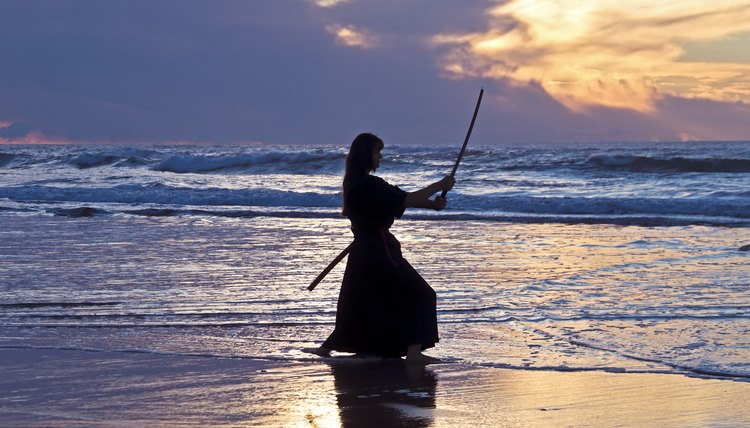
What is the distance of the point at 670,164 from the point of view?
31.8 meters

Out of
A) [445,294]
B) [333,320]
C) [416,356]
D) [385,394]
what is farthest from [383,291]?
[445,294]

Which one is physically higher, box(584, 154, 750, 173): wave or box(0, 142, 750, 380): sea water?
box(584, 154, 750, 173): wave

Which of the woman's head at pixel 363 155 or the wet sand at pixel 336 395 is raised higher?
the woman's head at pixel 363 155

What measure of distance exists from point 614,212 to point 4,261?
41.1 ft

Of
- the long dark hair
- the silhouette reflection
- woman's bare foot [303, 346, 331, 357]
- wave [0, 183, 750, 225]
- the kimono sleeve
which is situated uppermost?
the long dark hair

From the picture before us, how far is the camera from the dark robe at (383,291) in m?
5.66

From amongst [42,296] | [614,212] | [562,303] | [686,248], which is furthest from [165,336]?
[614,212]

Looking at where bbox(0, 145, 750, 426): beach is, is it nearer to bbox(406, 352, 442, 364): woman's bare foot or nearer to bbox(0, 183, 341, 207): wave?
bbox(406, 352, 442, 364): woman's bare foot

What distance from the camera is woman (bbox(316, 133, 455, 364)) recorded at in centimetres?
560

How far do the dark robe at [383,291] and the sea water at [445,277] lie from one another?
1.25 ft

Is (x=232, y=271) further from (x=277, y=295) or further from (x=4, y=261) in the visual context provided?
(x=4, y=261)

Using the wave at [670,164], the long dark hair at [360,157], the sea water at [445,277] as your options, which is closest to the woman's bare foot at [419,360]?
the sea water at [445,277]

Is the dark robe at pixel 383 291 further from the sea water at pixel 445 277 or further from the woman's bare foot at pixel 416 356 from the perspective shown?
the sea water at pixel 445 277

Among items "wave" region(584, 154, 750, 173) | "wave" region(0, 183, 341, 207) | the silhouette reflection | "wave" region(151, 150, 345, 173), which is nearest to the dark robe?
the silhouette reflection
